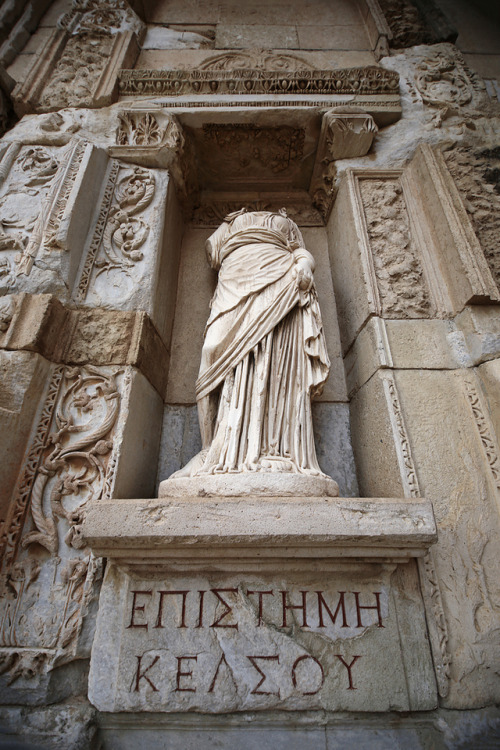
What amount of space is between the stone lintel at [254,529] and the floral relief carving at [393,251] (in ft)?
4.50

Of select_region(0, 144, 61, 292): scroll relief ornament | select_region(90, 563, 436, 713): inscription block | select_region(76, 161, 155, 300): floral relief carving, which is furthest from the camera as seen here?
select_region(76, 161, 155, 300): floral relief carving

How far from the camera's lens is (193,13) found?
15.4ft

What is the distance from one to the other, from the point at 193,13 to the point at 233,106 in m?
2.23

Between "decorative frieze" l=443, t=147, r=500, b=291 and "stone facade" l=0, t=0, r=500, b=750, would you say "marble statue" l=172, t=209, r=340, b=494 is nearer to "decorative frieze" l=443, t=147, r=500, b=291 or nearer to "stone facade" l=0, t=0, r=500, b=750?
"stone facade" l=0, t=0, r=500, b=750

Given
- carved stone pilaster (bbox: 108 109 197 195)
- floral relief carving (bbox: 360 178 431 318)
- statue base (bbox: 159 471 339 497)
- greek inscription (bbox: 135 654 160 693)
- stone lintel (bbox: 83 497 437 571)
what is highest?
carved stone pilaster (bbox: 108 109 197 195)

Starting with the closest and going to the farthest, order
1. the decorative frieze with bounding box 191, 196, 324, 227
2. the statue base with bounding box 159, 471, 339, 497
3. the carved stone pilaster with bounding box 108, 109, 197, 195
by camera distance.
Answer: the statue base with bounding box 159, 471, 339, 497, the carved stone pilaster with bounding box 108, 109, 197, 195, the decorative frieze with bounding box 191, 196, 324, 227

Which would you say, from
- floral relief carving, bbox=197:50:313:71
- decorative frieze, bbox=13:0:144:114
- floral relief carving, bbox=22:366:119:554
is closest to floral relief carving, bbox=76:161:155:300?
floral relief carving, bbox=22:366:119:554

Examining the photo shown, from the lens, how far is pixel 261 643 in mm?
1757

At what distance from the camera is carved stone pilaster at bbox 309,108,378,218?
3331 mm

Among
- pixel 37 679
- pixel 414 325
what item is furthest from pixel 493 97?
pixel 37 679

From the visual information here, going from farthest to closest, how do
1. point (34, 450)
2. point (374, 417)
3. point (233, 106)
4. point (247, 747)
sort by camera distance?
point (233, 106) → point (374, 417) → point (34, 450) → point (247, 747)

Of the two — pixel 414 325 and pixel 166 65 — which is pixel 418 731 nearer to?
pixel 414 325

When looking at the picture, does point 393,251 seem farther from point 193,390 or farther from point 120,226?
point 120,226

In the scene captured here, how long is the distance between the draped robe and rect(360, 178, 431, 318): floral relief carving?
1.77 feet
